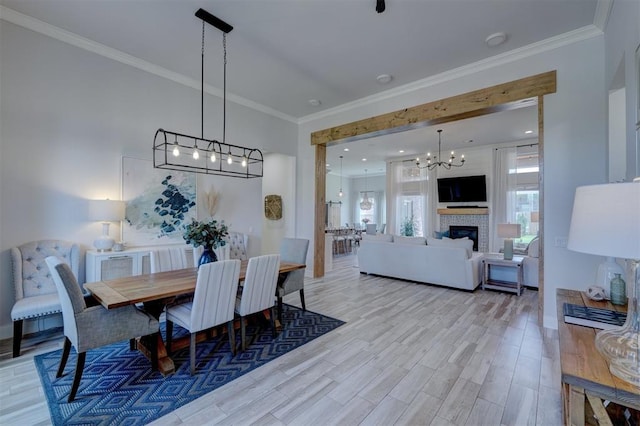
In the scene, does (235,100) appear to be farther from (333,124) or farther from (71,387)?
(71,387)

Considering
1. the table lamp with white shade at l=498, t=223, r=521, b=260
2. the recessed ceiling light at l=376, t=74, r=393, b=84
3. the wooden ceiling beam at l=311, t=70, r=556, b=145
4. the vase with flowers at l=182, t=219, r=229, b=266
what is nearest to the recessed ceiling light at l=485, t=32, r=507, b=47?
the wooden ceiling beam at l=311, t=70, r=556, b=145

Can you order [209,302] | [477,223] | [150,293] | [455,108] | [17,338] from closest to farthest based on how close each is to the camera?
[150,293] → [209,302] → [17,338] → [455,108] → [477,223]

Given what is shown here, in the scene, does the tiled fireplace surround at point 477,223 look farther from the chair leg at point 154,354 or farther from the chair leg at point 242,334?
the chair leg at point 154,354

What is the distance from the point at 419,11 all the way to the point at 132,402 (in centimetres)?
430

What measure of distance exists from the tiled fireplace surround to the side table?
3.07 metres

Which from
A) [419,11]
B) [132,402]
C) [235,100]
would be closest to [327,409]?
[132,402]

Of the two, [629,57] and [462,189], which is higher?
[629,57]

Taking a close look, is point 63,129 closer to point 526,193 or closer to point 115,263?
point 115,263

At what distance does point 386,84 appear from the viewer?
15.1 feet

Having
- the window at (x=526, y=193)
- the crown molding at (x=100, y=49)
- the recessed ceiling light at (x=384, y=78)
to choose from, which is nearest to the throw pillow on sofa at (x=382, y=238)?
the recessed ceiling light at (x=384, y=78)

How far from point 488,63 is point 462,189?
526cm

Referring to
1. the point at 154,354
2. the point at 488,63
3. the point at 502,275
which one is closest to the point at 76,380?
the point at 154,354

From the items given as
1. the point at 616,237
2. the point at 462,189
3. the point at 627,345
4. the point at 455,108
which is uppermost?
the point at 455,108

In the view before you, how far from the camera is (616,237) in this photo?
1.10 metres
